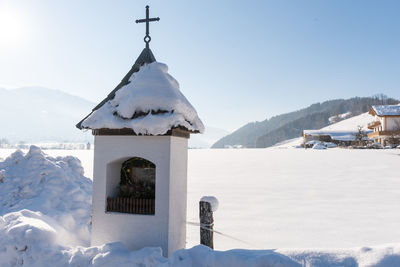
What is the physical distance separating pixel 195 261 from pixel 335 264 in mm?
1880

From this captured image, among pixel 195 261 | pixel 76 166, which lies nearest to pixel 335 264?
pixel 195 261

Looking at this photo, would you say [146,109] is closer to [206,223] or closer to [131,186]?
[131,186]

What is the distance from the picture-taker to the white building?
4.52 m

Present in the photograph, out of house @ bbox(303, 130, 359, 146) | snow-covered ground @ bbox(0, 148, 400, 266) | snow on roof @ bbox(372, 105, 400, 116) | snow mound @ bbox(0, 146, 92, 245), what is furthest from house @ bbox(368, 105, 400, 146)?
snow mound @ bbox(0, 146, 92, 245)

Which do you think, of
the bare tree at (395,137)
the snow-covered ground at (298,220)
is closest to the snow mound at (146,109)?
the snow-covered ground at (298,220)

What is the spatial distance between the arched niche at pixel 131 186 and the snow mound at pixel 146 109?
1.01 meters

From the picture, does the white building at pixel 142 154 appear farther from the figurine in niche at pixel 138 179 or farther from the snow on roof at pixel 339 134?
the snow on roof at pixel 339 134

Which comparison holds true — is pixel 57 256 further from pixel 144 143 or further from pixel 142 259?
pixel 144 143

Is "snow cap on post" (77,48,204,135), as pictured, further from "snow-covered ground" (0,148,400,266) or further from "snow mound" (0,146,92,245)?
"snow mound" (0,146,92,245)

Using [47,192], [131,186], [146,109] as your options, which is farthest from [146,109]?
[47,192]

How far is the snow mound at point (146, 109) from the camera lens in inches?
173

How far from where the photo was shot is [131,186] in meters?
5.10

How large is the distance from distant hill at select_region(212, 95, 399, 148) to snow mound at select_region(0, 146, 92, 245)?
122012 mm

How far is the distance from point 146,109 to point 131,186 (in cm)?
167
